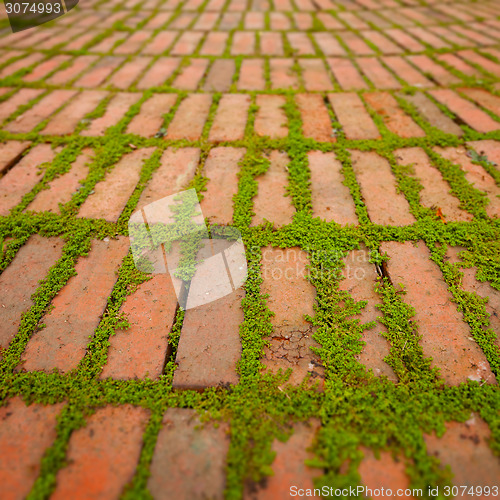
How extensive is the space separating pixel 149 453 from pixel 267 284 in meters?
0.99

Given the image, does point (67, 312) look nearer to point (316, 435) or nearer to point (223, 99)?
point (316, 435)

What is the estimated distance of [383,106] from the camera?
3393mm

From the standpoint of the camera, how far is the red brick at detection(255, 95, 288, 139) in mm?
3074

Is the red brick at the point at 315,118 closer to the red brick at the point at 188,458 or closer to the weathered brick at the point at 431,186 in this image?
the weathered brick at the point at 431,186

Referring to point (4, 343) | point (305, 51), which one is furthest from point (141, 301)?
point (305, 51)

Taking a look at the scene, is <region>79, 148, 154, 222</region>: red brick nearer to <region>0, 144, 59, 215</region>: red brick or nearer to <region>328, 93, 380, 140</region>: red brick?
<region>0, 144, 59, 215</region>: red brick

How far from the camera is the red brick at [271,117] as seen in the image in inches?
121

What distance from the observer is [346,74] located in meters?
3.93

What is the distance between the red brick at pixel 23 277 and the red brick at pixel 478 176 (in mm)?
2882

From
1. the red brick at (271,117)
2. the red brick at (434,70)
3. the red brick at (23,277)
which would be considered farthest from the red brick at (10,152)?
the red brick at (434,70)

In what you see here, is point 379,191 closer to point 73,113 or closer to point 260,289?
point 260,289

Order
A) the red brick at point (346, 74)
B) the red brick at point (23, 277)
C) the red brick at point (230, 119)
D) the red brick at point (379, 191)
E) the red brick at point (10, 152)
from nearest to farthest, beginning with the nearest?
the red brick at point (23, 277) < the red brick at point (379, 191) < the red brick at point (10, 152) < the red brick at point (230, 119) < the red brick at point (346, 74)

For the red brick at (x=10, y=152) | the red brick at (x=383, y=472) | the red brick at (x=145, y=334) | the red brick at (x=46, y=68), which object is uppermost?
the red brick at (x=46, y=68)

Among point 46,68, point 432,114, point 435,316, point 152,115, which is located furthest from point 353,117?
point 46,68
